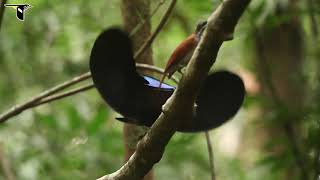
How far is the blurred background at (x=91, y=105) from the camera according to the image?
2.00 m

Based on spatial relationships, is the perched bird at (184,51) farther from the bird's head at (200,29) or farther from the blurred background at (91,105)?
the blurred background at (91,105)

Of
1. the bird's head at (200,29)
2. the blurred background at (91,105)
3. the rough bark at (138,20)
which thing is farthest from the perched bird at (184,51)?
the blurred background at (91,105)

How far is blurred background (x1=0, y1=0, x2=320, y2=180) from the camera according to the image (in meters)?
2.00

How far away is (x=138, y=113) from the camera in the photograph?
3.33 ft

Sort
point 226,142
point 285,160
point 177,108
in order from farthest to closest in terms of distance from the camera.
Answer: point 226,142 → point 285,160 → point 177,108

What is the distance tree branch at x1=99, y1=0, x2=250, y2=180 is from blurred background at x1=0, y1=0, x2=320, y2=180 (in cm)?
78

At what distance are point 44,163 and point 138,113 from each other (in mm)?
1271

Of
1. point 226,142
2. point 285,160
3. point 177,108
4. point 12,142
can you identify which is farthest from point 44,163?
point 226,142

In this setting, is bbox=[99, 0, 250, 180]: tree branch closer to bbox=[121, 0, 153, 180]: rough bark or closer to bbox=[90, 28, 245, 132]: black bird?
bbox=[90, 28, 245, 132]: black bird

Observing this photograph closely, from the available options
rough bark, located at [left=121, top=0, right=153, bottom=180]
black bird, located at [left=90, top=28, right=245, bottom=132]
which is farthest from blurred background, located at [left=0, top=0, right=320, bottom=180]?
black bird, located at [left=90, top=28, right=245, bottom=132]

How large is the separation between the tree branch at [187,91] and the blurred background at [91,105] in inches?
30.7

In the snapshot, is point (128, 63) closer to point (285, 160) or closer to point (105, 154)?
point (285, 160)

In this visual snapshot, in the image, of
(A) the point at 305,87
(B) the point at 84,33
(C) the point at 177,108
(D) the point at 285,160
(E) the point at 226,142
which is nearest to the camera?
(C) the point at 177,108

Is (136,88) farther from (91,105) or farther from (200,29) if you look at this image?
(91,105)
